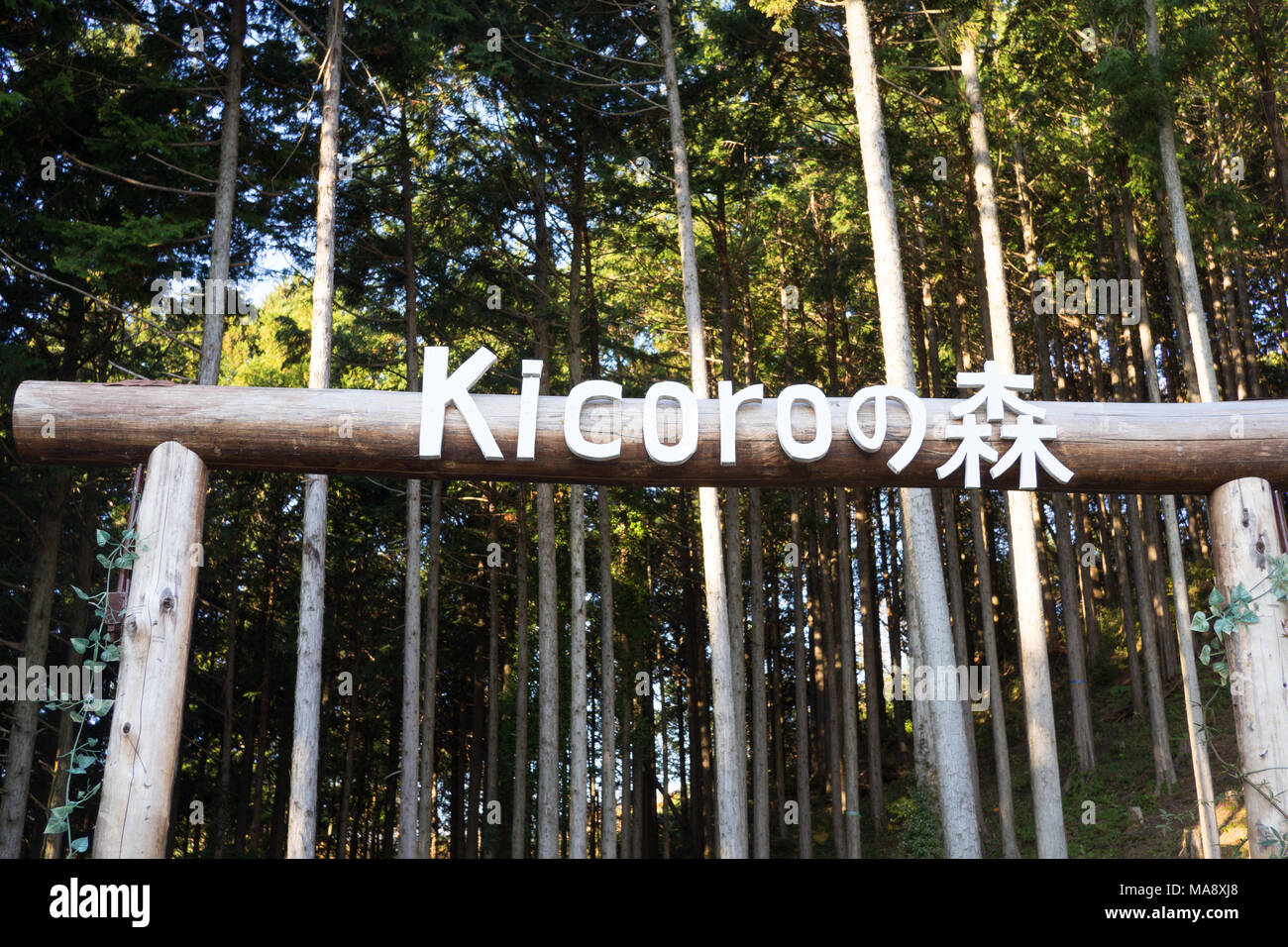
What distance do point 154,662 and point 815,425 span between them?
386 cm

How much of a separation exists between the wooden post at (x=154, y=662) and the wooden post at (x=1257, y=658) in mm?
5804

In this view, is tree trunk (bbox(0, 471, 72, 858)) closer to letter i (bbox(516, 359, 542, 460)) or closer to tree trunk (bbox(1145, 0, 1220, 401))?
letter i (bbox(516, 359, 542, 460))

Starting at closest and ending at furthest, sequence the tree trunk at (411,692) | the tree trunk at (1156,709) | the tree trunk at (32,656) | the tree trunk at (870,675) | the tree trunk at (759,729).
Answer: the tree trunk at (32,656)
the tree trunk at (411,692)
the tree trunk at (1156,709)
the tree trunk at (759,729)
the tree trunk at (870,675)

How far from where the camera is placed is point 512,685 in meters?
27.0

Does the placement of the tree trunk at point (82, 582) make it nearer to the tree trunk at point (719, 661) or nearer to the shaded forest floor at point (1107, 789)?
the tree trunk at point (719, 661)

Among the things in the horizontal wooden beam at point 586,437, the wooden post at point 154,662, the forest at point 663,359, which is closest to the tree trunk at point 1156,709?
the forest at point 663,359

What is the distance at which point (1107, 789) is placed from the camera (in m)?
18.2

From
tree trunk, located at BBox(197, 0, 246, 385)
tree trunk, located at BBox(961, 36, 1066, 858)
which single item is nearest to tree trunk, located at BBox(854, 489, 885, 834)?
tree trunk, located at BBox(961, 36, 1066, 858)

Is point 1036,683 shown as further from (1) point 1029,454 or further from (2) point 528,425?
(2) point 528,425

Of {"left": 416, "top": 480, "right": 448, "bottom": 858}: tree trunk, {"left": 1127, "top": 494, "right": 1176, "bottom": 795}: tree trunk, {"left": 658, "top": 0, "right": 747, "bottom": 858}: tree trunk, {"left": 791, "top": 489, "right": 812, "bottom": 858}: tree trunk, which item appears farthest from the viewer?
{"left": 791, "top": 489, "right": 812, "bottom": 858}: tree trunk

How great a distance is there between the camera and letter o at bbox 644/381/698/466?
19.3ft

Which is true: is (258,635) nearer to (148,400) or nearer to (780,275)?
(780,275)

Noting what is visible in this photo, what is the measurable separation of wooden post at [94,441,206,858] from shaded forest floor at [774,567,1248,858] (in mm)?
10928

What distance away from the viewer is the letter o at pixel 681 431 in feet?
19.3
